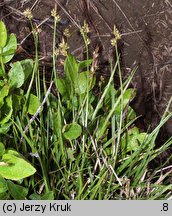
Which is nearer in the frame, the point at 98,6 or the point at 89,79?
the point at 89,79

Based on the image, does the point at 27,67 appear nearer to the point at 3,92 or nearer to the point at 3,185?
the point at 3,92

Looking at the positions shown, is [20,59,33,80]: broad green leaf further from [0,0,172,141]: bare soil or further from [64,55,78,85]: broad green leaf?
[0,0,172,141]: bare soil

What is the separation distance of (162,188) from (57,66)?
2.10 ft

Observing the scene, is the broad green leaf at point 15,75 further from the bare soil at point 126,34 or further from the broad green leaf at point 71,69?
the bare soil at point 126,34

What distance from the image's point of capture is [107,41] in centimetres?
167

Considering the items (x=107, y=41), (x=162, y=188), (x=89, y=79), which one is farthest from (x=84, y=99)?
(x=107, y=41)

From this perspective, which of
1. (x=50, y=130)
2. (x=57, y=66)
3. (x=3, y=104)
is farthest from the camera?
(x=57, y=66)

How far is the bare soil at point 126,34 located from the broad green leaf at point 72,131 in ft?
1.68

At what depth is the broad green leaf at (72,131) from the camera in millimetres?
1154

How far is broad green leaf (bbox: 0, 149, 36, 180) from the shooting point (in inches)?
40.4

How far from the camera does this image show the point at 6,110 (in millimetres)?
1155

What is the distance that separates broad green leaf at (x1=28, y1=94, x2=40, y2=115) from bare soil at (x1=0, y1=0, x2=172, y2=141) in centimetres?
42

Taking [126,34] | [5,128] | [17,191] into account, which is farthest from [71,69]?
[126,34]

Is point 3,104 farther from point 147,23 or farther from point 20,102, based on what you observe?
point 147,23
